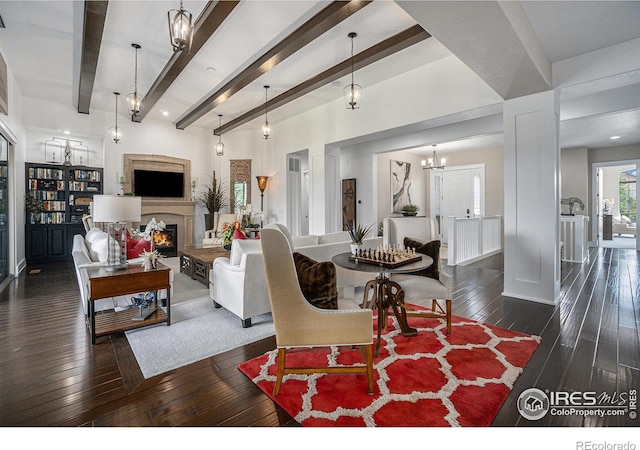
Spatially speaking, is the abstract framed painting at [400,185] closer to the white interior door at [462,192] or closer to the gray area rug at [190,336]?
the white interior door at [462,192]

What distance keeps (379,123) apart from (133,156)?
5721 millimetres

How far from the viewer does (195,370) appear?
207 cm

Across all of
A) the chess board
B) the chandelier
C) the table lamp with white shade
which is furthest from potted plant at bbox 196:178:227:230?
the chess board

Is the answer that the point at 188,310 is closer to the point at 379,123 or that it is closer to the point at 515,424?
the point at 515,424

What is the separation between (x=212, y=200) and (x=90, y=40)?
4.53 meters

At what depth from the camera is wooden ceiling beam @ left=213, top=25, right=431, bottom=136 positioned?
3566mm

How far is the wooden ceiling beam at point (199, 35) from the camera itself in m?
3.06

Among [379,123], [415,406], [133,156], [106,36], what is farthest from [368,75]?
[133,156]

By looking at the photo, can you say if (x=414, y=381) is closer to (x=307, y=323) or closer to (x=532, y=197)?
(x=307, y=323)

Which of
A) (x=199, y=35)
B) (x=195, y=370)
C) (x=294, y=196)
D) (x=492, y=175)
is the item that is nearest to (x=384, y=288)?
(x=195, y=370)

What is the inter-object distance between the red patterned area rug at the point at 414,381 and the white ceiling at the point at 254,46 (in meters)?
2.43

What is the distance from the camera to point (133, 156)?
698 centimetres

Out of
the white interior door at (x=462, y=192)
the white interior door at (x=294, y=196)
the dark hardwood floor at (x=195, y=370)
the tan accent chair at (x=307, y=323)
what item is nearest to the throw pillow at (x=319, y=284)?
the tan accent chair at (x=307, y=323)

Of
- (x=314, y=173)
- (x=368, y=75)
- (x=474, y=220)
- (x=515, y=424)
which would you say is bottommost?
(x=515, y=424)
